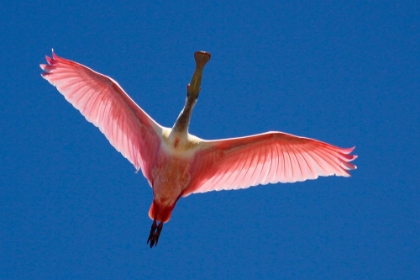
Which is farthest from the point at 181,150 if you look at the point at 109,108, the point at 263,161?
the point at 109,108

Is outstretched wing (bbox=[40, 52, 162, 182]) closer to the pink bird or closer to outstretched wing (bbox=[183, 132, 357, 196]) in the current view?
the pink bird

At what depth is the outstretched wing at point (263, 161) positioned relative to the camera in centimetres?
1033

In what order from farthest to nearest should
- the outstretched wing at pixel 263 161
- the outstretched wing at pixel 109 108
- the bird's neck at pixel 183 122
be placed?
1. the outstretched wing at pixel 109 108
2. the outstretched wing at pixel 263 161
3. the bird's neck at pixel 183 122

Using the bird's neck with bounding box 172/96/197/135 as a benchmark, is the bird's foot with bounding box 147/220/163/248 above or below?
below

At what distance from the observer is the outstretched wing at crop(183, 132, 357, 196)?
33.9 ft

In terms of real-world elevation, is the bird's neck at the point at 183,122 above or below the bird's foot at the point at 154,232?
above

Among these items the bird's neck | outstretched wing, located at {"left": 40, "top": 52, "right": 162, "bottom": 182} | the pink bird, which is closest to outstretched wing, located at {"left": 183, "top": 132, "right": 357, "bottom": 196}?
the pink bird

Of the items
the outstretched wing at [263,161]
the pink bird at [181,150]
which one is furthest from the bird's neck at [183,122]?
the outstretched wing at [263,161]

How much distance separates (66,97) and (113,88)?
688 mm

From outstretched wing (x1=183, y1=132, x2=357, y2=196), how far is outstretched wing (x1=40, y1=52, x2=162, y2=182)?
784 millimetres

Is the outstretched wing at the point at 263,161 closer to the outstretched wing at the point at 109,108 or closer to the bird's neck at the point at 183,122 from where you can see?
the bird's neck at the point at 183,122

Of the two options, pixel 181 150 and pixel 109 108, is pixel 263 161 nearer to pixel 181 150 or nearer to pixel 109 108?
pixel 181 150

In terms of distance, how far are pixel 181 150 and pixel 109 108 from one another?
141cm

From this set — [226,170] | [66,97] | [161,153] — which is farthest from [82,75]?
[226,170]
